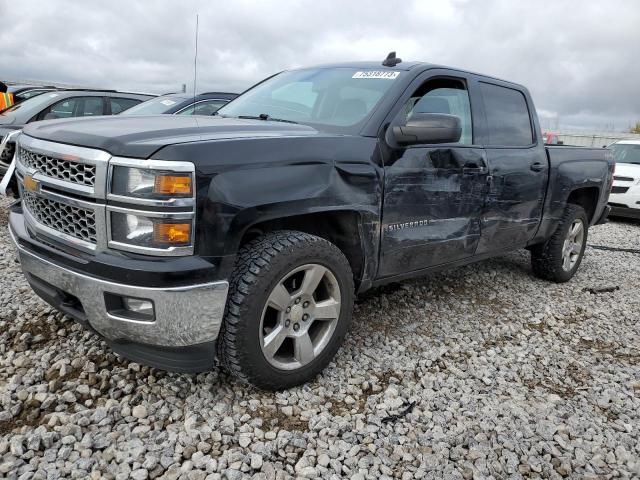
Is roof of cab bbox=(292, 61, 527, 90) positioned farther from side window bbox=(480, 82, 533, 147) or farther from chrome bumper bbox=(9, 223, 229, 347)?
chrome bumper bbox=(9, 223, 229, 347)

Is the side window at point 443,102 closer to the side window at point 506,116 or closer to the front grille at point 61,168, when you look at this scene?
the side window at point 506,116

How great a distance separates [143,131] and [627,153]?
34.9ft

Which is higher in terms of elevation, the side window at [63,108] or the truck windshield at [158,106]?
the truck windshield at [158,106]

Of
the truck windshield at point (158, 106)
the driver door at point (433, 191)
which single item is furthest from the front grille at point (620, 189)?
the truck windshield at point (158, 106)

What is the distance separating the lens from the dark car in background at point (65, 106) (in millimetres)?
6547

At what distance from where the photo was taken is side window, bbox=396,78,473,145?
3.17 m

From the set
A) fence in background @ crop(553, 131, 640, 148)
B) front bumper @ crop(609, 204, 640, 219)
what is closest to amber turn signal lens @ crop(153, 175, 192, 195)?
front bumper @ crop(609, 204, 640, 219)

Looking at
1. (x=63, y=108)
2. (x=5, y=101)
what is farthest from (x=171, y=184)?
(x=5, y=101)

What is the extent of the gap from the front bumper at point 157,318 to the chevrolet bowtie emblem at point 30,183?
0.38 meters

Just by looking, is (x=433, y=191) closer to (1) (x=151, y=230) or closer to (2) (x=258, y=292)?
(2) (x=258, y=292)

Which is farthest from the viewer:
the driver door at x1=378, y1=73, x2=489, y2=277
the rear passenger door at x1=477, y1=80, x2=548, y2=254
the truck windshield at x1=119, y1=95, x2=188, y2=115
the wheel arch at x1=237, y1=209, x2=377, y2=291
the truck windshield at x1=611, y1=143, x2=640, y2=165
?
the truck windshield at x1=611, y1=143, x2=640, y2=165

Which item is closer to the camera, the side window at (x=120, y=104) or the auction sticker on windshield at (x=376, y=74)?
the auction sticker on windshield at (x=376, y=74)

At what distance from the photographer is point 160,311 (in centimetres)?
213

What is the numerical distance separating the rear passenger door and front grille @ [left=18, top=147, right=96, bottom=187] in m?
2.60
